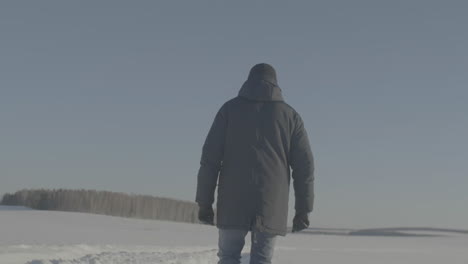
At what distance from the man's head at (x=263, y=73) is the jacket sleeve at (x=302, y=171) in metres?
0.41

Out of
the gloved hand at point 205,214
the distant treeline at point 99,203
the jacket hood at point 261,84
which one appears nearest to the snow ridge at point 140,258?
the gloved hand at point 205,214

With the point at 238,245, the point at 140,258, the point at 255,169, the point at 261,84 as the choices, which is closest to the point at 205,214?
the point at 238,245

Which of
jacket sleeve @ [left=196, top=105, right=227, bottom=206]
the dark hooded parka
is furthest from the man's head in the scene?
jacket sleeve @ [left=196, top=105, right=227, bottom=206]

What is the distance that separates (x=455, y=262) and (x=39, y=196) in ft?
71.4

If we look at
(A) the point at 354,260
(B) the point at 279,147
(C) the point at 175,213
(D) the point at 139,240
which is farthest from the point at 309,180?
(C) the point at 175,213

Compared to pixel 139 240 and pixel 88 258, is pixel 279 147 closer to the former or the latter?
pixel 88 258

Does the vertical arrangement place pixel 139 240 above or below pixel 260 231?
below

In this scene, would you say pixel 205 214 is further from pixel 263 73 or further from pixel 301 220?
pixel 263 73

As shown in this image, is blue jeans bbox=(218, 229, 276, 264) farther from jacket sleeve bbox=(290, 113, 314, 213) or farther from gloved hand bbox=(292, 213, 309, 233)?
jacket sleeve bbox=(290, 113, 314, 213)

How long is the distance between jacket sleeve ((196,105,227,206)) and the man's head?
1.33 feet

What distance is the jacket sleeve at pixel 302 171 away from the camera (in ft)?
14.6

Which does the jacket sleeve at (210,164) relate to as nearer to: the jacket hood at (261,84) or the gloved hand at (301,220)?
the jacket hood at (261,84)

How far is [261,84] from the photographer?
178 inches

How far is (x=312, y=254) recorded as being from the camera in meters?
11.3
